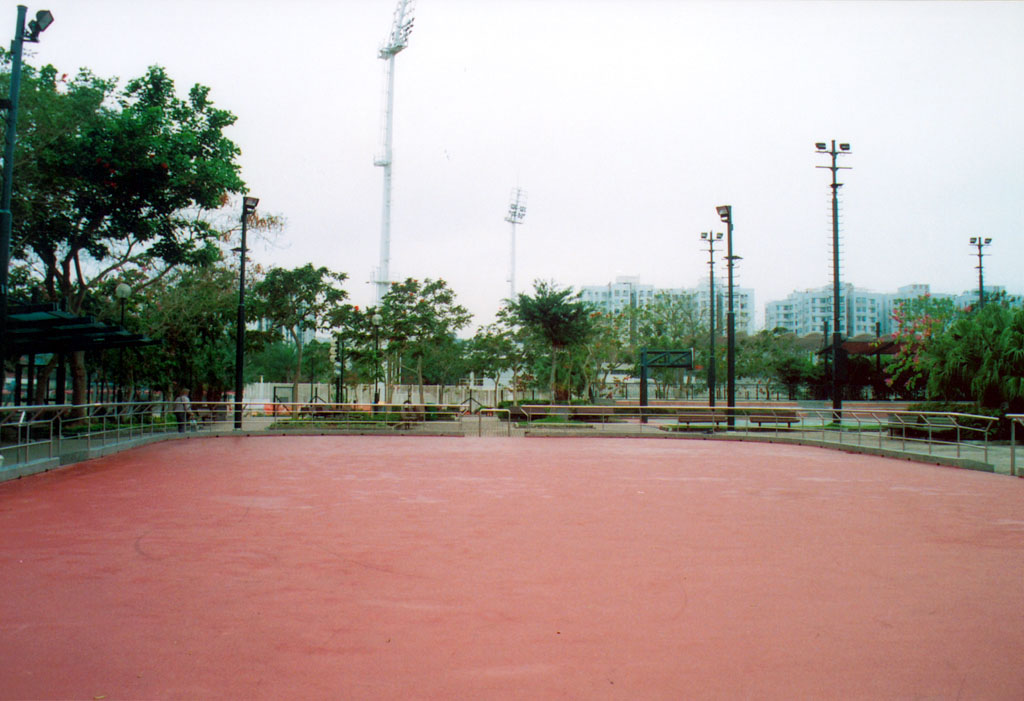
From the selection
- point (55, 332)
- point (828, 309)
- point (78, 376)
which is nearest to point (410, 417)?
point (78, 376)

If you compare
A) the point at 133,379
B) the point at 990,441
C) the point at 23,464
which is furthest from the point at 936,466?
the point at 133,379

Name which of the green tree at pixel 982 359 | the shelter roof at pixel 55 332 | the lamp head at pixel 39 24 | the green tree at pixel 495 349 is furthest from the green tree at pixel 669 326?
the lamp head at pixel 39 24

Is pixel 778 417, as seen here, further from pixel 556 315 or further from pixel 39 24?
pixel 39 24

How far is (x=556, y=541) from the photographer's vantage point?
8.02 meters

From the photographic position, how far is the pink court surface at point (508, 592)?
14.2 feet

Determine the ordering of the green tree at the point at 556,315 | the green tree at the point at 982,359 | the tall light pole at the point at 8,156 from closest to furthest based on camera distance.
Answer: the tall light pole at the point at 8,156
the green tree at the point at 982,359
the green tree at the point at 556,315

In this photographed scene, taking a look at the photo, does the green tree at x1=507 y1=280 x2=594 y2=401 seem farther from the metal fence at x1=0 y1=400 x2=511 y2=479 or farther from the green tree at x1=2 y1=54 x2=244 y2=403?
the green tree at x1=2 y1=54 x2=244 y2=403

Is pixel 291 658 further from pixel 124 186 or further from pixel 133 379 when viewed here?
pixel 133 379

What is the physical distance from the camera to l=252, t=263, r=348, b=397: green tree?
1380 inches

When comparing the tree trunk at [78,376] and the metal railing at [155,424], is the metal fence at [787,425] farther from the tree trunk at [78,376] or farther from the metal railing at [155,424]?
the tree trunk at [78,376]

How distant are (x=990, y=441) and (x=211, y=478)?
62.8ft

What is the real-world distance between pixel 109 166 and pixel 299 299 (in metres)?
17.8

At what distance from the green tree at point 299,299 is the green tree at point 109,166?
507 inches

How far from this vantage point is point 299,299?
36000mm
